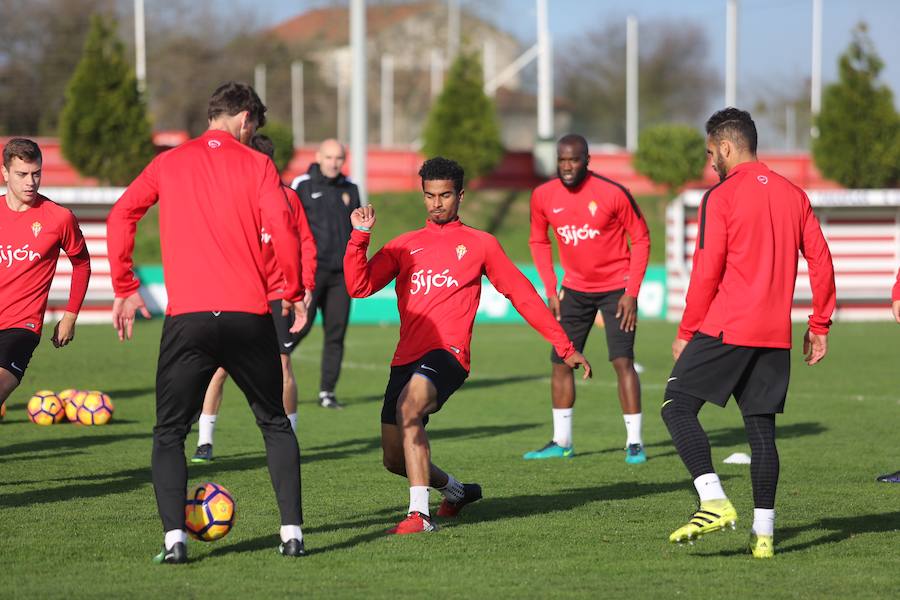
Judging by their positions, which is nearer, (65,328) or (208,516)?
(208,516)

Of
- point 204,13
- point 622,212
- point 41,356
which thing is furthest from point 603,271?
point 204,13

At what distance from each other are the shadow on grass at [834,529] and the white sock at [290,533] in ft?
6.89

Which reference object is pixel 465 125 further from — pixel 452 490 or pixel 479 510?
pixel 452 490

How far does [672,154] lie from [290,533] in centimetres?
3625

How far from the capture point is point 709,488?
268 inches

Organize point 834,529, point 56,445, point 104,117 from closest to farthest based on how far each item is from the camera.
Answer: point 834,529
point 56,445
point 104,117

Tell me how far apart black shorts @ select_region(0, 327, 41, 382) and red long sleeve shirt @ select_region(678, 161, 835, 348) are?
13.4 ft

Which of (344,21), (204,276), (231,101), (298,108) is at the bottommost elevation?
(204,276)

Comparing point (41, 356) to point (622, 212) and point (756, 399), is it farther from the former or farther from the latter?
point (756, 399)

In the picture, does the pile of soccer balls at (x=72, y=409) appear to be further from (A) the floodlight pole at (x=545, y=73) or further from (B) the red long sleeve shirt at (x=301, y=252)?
(A) the floodlight pole at (x=545, y=73)

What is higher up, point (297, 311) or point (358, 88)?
point (358, 88)

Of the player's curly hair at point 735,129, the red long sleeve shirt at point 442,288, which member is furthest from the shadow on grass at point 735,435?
the player's curly hair at point 735,129

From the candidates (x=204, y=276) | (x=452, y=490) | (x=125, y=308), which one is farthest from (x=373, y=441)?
(x=204, y=276)

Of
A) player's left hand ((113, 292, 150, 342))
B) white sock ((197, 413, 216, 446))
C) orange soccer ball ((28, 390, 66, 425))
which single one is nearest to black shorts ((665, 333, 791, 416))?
player's left hand ((113, 292, 150, 342))
